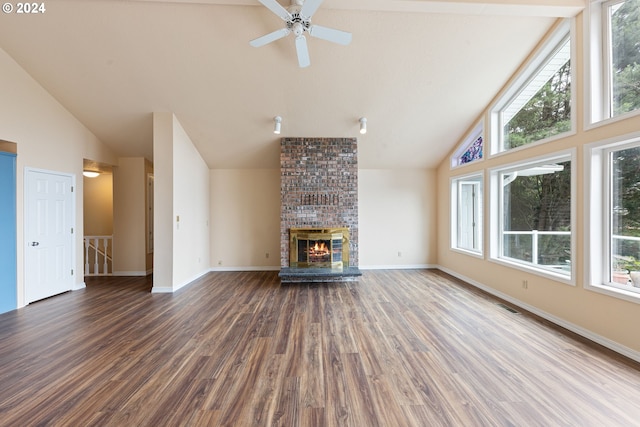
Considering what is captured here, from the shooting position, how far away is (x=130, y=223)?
573 centimetres

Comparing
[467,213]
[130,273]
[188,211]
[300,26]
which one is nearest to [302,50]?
[300,26]

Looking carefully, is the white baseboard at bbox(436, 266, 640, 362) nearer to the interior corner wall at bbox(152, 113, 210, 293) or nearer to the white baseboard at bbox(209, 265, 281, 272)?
the white baseboard at bbox(209, 265, 281, 272)

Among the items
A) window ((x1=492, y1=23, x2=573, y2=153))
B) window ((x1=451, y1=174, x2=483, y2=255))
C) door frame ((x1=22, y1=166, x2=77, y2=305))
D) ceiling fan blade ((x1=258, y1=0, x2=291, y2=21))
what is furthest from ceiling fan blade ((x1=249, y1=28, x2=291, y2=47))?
window ((x1=451, y1=174, x2=483, y2=255))

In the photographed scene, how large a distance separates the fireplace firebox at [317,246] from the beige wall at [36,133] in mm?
3779

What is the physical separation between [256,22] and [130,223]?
4.75 metres

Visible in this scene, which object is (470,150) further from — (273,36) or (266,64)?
(273,36)

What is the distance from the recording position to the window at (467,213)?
5090 mm

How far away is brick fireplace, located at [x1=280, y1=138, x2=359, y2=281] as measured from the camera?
5.39 m

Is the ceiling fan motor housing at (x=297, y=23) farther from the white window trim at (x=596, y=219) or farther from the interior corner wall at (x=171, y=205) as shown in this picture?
the white window trim at (x=596, y=219)

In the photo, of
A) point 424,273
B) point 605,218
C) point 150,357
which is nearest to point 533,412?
point 605,218

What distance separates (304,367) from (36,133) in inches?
200

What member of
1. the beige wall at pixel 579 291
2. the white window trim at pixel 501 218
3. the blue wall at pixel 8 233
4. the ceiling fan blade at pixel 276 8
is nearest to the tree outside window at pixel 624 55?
the beige wall at pixel 579 291

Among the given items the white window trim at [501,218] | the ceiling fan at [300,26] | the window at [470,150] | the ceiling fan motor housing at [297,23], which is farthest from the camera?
the window at [470,150]

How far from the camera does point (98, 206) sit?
6250 millimetres
